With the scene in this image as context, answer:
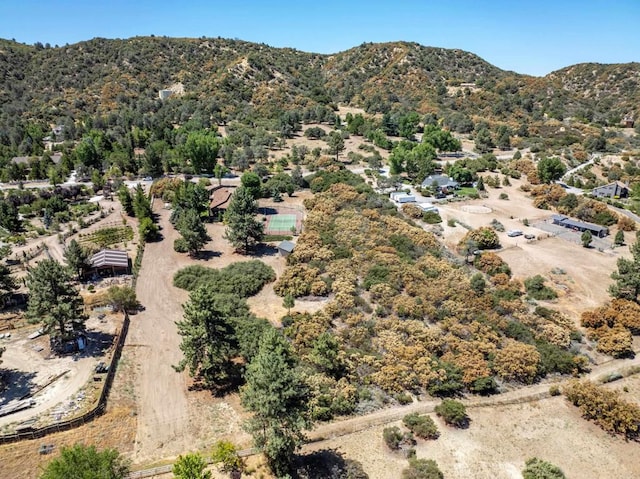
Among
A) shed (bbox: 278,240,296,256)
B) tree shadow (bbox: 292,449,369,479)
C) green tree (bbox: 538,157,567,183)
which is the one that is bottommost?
tree shadow (bbox: 292,449,369,479)

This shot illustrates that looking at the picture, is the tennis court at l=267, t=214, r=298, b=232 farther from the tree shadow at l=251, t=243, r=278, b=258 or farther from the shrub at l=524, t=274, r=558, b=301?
the shrub at l=524, t=274, r=558, b=301

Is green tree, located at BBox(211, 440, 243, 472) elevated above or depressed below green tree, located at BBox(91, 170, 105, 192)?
below

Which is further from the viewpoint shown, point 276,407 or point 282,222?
point 282,222

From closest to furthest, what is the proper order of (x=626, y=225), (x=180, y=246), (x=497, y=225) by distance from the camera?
(x=180, y=246) → (x=626, y=225) → (x=497, y=225)

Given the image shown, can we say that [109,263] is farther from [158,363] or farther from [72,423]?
[72,423]

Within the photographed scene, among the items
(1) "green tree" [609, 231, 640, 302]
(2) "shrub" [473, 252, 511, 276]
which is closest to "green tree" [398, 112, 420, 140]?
(2) "shrub" [473, 252, 511, 276]

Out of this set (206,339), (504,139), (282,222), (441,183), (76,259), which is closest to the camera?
(206,339)

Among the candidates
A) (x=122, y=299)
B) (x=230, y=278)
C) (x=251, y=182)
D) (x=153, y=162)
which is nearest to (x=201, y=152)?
(x=153, y=162)

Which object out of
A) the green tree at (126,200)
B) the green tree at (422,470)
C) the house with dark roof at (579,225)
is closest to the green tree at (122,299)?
the green tree at (126,200)
